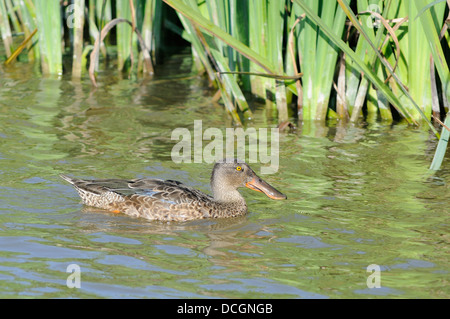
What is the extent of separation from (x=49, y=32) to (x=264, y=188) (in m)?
5.54

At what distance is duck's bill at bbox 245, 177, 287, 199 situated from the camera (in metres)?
7.79

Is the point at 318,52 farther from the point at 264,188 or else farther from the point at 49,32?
the point at 49,32

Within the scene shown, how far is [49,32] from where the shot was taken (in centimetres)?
1177

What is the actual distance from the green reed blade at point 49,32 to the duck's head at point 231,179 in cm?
499

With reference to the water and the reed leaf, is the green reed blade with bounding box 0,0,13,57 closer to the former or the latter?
the water

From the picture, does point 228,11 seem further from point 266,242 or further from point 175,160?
point 266,242

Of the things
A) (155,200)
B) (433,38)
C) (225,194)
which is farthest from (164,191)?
(433,38)

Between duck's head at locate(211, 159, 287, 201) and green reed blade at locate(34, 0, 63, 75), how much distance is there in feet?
16.4

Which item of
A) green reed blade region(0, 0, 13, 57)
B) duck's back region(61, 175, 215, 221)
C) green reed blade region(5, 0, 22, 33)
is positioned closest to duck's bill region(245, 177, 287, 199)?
duck's back region(61, 175, 215, 221)

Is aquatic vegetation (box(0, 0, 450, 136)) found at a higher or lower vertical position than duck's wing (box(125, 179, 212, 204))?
higher

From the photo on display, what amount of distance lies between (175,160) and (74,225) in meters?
2.45

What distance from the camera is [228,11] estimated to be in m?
10.2

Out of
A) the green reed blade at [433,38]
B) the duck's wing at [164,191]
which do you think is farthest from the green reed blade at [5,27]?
the green reed blade at [433,38]

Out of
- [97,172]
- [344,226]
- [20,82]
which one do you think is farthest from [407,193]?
[20,82]
